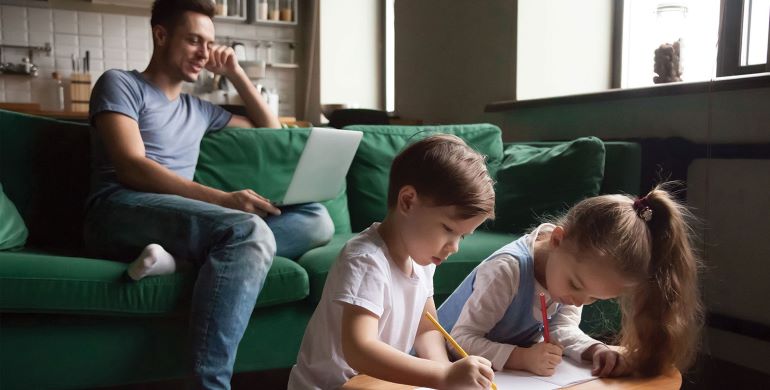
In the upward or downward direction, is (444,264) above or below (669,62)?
below

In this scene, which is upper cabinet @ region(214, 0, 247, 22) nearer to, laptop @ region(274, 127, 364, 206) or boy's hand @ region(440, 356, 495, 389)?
laptop @ region(274, 127, 364, 206)

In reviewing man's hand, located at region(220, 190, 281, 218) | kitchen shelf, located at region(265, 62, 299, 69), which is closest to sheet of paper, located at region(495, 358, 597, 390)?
man's hand, located at region(220, 190, 281, 218)

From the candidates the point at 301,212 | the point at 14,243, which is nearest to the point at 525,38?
the point at 301,212

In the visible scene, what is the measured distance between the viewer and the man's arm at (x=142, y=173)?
1885 mm

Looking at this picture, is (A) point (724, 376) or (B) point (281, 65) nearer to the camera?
(A) point (724, 376)

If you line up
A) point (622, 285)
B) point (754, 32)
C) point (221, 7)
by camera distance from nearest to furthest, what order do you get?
point (622, 285), point (754, 32), point (221, 7)

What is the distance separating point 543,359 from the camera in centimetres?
108

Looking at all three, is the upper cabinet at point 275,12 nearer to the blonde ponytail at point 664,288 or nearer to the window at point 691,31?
the window at point 691,31

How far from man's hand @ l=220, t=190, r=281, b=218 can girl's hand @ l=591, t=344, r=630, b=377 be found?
104 cm

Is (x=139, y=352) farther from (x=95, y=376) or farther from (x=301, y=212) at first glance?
(x=301, y=212)

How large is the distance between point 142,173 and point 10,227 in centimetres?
37

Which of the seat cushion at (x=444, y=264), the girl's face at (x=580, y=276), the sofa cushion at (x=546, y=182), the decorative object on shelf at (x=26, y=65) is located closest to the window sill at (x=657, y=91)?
the sofa cushion at (x=546, y=182)

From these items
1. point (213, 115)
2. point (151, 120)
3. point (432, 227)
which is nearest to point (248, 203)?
point (151, 120)

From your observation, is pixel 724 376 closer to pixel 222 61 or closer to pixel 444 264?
pixel 444 264
